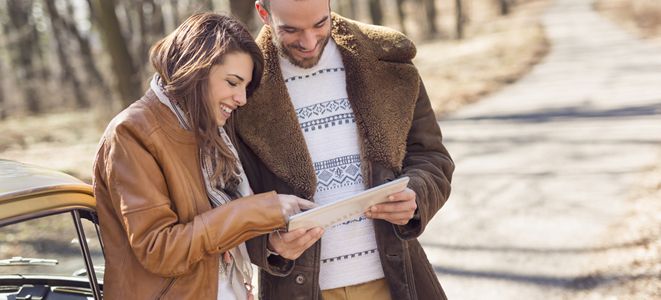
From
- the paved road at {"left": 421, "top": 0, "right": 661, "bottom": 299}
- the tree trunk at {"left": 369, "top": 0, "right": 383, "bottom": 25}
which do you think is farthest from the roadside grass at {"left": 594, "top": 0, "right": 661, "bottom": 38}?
the tree trunk at {"left": 369, "top": 0, "right": 383, "bottom": 25}

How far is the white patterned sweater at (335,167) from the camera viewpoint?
8.02 ft

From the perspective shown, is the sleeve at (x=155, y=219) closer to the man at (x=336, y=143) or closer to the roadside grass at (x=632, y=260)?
the man at (x=336, y=143)

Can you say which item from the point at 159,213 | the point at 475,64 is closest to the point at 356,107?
the point at 159,213

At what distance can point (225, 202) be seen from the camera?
2098 millimetres

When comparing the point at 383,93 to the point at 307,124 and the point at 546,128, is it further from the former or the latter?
the point at 546,128

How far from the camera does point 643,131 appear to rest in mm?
9781

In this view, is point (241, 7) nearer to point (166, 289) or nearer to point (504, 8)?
point (166, 289)

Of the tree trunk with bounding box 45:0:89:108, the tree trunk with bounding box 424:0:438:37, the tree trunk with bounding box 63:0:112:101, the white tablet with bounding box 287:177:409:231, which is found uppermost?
the white tablet with bounding box 287:177:409:231

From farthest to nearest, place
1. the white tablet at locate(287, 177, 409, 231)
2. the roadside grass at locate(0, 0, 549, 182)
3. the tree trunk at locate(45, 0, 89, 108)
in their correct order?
the tree trunk at locate(45, 0, 89, 108) → the roadside grass at locate(0, 0, 549, 182) → the white tablet at locate(287, 177, 409, 231)

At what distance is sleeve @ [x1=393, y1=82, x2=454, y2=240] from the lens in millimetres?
2457

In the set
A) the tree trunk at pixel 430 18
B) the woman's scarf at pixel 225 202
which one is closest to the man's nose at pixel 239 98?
the woman's scarf at pixel 225 202

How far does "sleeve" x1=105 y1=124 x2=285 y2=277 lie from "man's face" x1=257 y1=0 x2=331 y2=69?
728 millimetres

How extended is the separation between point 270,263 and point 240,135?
48 cm

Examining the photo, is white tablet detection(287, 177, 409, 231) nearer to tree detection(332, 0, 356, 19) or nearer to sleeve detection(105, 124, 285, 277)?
sleeve detection(105, 124, 285, 277)
